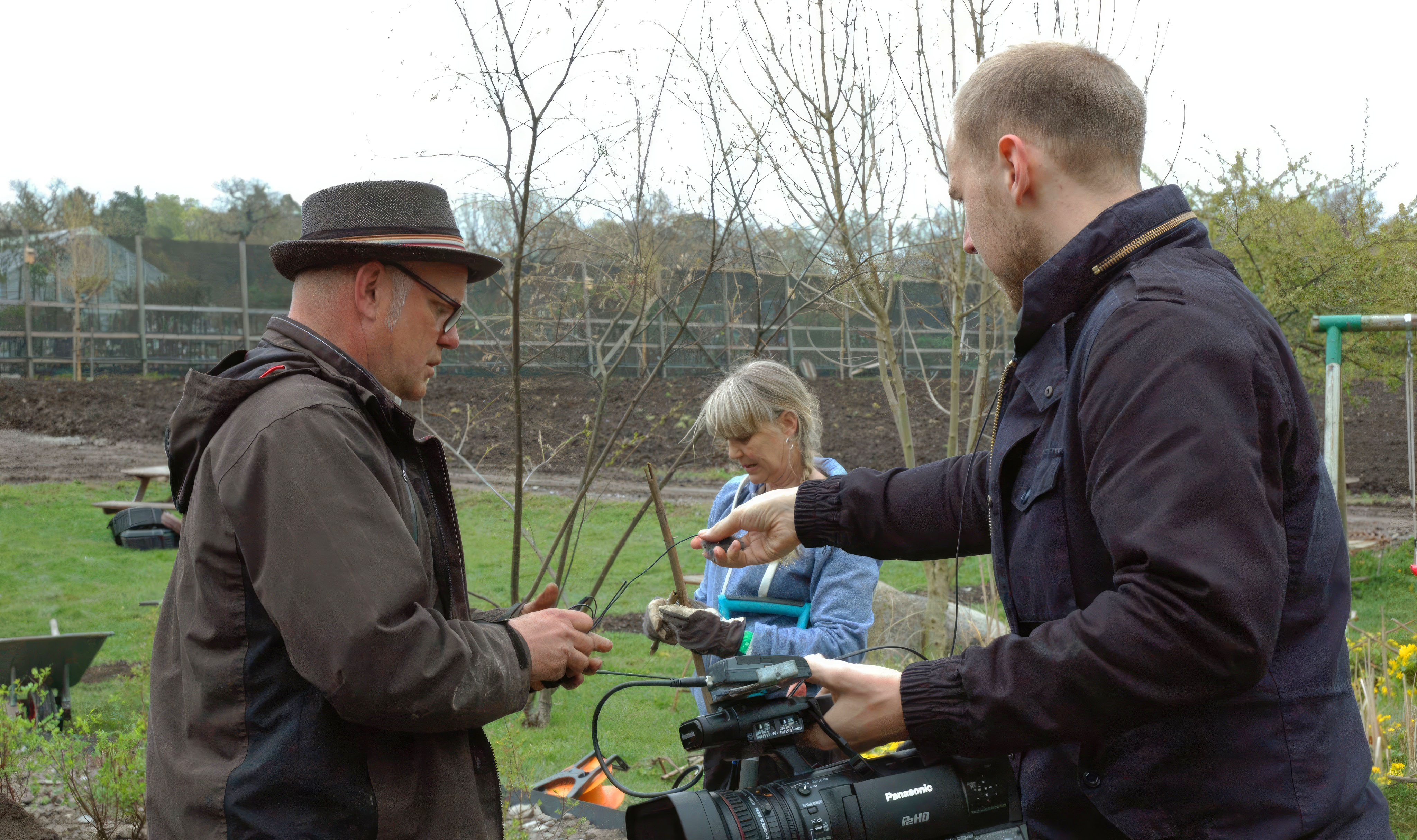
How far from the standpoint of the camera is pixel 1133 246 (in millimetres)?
1576

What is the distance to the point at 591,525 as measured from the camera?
14.1 meters

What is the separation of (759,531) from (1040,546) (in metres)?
1.08

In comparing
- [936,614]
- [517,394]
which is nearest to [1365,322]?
[936,614]

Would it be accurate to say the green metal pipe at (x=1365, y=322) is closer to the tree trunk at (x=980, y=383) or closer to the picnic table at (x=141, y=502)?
the tree trunk at (x=980, y=383)

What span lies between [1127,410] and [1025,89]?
56 centimetres

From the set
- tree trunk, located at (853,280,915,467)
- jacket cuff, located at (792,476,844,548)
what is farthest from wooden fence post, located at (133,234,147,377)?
jacket cuff, located at (792,476,844,548)

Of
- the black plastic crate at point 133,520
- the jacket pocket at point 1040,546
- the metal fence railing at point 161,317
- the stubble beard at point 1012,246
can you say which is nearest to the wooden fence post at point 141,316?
the metal fence railing at point 161,317

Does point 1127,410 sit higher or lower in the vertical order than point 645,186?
lower

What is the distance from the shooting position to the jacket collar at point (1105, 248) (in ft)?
5.19

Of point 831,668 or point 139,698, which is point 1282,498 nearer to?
point 831,668

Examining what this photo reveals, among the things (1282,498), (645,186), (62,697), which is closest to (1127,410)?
(1282,498)

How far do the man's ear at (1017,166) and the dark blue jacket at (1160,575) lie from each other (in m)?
0.13

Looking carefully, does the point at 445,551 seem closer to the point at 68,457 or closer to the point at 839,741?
the point at 839,741

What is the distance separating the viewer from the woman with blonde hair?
323 centimetres
